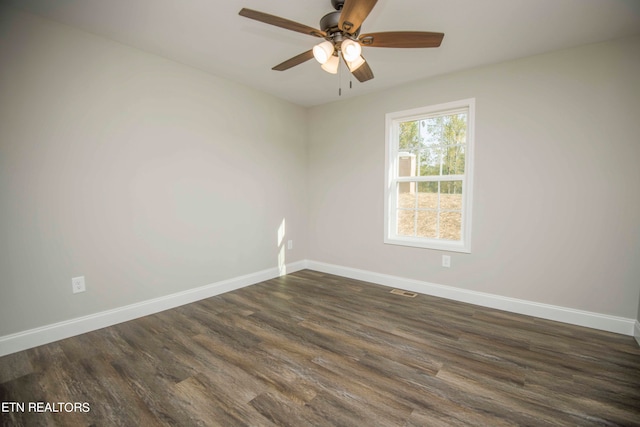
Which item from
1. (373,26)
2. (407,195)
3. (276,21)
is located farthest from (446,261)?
(276,21)

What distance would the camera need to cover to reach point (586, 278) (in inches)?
98.8

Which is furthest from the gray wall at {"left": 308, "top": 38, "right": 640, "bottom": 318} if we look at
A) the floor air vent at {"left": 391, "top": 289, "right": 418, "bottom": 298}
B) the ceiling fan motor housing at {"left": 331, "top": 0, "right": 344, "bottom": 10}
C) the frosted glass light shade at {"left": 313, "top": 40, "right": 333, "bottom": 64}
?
the frosted glass light shade at {"left": 313, "top": 40, "right": 333, "bottom": 64}

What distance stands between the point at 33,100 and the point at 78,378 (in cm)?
195

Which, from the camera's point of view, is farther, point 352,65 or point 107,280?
→ point 107,280

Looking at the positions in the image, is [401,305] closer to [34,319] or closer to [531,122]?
[531,122]

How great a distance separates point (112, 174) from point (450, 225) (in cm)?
336

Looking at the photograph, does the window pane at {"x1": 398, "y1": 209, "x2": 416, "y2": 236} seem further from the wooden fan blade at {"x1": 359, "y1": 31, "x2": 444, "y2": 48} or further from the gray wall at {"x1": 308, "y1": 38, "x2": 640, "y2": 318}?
the wooden fan blade at {"x1": 359, "y1": 31, "x2": 444, "y2": 48}

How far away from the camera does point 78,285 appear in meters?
2.35

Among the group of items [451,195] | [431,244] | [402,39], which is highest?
[402,39]

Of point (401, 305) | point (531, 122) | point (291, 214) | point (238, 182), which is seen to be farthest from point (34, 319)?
point (531, 122)

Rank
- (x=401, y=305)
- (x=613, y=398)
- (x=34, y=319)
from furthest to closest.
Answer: (x=401, y=305) < (x=34, y=319) < (x=613, y=398)

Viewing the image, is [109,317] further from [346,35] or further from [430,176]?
[430,176]

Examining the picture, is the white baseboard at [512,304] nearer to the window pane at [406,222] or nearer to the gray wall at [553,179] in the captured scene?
the gray wall at [553,179]

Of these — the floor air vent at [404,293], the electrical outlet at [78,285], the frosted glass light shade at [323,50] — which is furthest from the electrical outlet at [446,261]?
the electrical outlet at [78,285]
